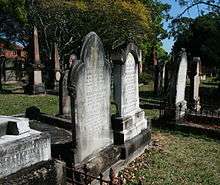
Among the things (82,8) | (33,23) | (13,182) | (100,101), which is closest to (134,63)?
(100,101)

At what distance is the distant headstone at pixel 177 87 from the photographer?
12.9 metres

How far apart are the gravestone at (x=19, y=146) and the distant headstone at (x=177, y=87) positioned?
869 centimetres

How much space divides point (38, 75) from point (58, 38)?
14.8 meters

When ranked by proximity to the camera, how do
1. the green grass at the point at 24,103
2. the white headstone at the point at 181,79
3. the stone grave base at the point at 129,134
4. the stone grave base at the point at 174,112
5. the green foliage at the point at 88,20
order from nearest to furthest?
the stone grave base at the point at 129,134, the stone grave base at the point at 174,112, the white headstone at the point at 181,79, the green grass at the point at 24,103, the green foliage at the point at 88,20

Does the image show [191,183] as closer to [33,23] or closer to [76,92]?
[76,92]

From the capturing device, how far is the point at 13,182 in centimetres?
419

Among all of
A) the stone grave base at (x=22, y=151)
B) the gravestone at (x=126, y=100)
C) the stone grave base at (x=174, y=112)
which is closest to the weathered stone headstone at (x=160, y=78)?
the stone grave base at (x=174, y=112)

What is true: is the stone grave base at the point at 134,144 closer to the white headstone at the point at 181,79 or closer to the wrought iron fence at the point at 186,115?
the wrought iron fence at the point at 186,115

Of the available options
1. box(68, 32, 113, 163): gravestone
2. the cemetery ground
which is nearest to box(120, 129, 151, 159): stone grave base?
the cemetery ground

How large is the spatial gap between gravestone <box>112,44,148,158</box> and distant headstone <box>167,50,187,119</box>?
3.81 metres

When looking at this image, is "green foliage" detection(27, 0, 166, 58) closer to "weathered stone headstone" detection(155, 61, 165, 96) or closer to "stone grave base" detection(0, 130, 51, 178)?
"weathered stone headstone" detection(155, 61, 165, 96)

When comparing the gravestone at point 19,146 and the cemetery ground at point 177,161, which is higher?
the gravestone at point 19,146

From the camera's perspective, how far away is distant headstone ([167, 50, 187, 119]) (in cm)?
1290

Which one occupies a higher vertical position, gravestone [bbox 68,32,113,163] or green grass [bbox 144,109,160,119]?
gravestone [bbox 68,32,113,163]
